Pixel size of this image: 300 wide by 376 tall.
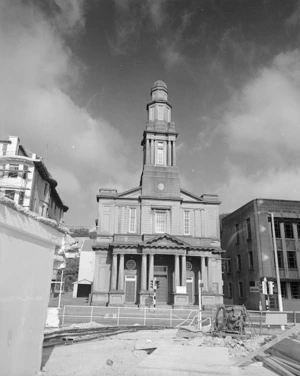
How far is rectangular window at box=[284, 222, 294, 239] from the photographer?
1368 inches

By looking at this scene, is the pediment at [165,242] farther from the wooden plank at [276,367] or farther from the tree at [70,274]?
the tree at [70,274]

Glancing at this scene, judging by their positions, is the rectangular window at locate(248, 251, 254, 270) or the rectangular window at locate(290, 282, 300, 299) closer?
the rectangular window at locate(290, 282, 300, 299)

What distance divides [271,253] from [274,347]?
88.5ft

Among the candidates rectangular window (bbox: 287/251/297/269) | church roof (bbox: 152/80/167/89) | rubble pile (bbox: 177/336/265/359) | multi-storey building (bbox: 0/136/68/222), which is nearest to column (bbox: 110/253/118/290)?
multi-storey building (bbox: 0/136/68/222)

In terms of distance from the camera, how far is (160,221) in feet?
113

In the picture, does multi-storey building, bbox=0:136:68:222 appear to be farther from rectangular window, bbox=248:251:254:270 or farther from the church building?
rectangular window, bbox=248:251:254:270

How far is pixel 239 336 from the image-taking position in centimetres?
1211

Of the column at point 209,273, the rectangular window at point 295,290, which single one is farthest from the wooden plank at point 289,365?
the rectangular window at point 295,290

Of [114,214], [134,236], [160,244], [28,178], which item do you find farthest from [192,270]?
[28,178]

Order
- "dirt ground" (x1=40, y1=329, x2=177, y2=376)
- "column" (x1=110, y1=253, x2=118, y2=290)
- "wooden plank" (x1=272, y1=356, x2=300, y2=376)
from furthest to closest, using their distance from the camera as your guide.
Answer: "column" (x1=110, y1=253, x2=118, y2=290) < "wooden plank" (x1=272, y1=356, x2=300, y2=376) < "dirt ground" (x1=40, y1=329, x2=177, y2=376)

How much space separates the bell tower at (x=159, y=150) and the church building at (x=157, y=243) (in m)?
0.12

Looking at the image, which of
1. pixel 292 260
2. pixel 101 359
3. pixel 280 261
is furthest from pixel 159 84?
pixel 101 359

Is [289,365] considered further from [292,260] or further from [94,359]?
[292,260]

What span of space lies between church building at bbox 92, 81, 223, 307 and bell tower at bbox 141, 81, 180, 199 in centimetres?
12
